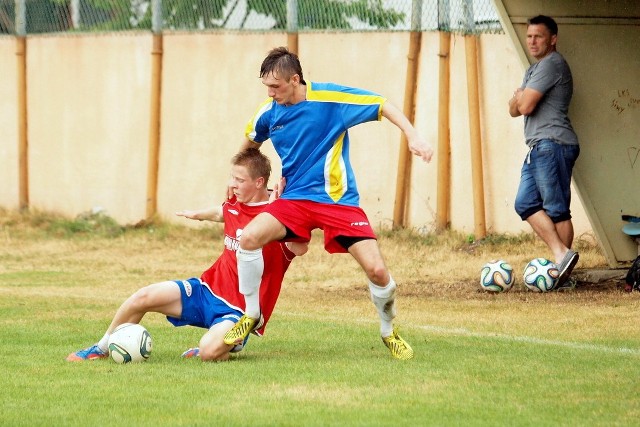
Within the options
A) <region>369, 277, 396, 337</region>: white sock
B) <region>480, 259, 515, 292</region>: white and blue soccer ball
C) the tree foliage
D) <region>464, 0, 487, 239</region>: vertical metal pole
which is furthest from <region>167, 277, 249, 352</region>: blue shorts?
the tree foliage

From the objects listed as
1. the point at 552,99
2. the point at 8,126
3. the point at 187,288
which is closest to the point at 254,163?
the point at 187,288

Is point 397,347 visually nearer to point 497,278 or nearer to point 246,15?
point 497,278

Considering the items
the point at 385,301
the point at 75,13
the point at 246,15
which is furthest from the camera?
the point at 75,13

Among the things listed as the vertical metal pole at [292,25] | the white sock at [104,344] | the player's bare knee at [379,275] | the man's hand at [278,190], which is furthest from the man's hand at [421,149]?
the vertical metal pole at [292,25]

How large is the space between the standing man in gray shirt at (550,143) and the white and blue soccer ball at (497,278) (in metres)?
0.40

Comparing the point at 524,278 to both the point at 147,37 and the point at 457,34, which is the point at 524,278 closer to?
the point at 457,34

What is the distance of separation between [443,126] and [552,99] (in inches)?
121

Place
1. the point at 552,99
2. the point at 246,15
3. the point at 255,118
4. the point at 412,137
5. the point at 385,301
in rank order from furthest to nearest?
the point at 246,15 → the point at 552,99 → the point at 255,118 → the point at 385,301 → the point at 412,137

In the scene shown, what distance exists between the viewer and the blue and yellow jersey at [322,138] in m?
8.09

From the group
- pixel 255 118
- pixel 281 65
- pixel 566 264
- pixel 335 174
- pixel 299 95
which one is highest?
pixel 281 65

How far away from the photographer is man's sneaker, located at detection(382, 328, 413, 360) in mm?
7829

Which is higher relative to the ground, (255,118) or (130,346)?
(255,118)

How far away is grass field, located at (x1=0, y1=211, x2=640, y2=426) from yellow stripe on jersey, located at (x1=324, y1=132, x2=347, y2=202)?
3.28ft

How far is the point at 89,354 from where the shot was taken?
314 inches
